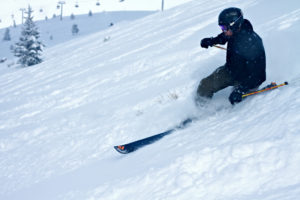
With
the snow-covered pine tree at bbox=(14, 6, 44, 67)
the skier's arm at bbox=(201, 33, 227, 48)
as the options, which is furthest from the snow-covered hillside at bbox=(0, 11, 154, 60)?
the skier's arm at bbox=(201, 33, 227, 48)

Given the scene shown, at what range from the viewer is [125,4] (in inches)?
2948

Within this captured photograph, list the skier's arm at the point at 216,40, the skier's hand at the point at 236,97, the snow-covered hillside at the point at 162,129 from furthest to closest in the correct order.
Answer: the skier's arm at the point at 216,40 → the skier's hand at the point at 236,97 → the snow-covered hillside at the point at 162,129

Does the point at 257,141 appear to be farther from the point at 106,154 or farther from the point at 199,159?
the point at 106,154

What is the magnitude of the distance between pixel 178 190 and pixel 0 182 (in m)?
5.01

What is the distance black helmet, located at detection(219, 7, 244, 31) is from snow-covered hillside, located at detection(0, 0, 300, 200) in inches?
46.8

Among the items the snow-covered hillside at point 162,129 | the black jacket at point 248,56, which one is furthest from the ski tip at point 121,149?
the black jacket at point 248,56

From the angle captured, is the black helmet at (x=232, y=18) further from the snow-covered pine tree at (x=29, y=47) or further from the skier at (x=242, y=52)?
the snow-covered pine tree at (x=29, y=47)

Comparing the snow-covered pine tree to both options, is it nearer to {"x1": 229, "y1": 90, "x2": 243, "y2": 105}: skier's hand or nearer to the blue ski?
the blue ski

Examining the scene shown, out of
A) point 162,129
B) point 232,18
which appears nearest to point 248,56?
point 232,18

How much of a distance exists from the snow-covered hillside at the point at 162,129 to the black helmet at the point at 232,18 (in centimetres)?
119

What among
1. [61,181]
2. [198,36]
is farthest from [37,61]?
[61,181]

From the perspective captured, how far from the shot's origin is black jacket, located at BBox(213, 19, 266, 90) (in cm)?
461

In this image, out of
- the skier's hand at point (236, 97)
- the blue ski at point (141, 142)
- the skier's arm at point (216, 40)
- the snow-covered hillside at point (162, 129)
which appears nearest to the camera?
the snow-covered hillside at point (162, 129)

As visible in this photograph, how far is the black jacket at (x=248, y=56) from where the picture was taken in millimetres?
4612
